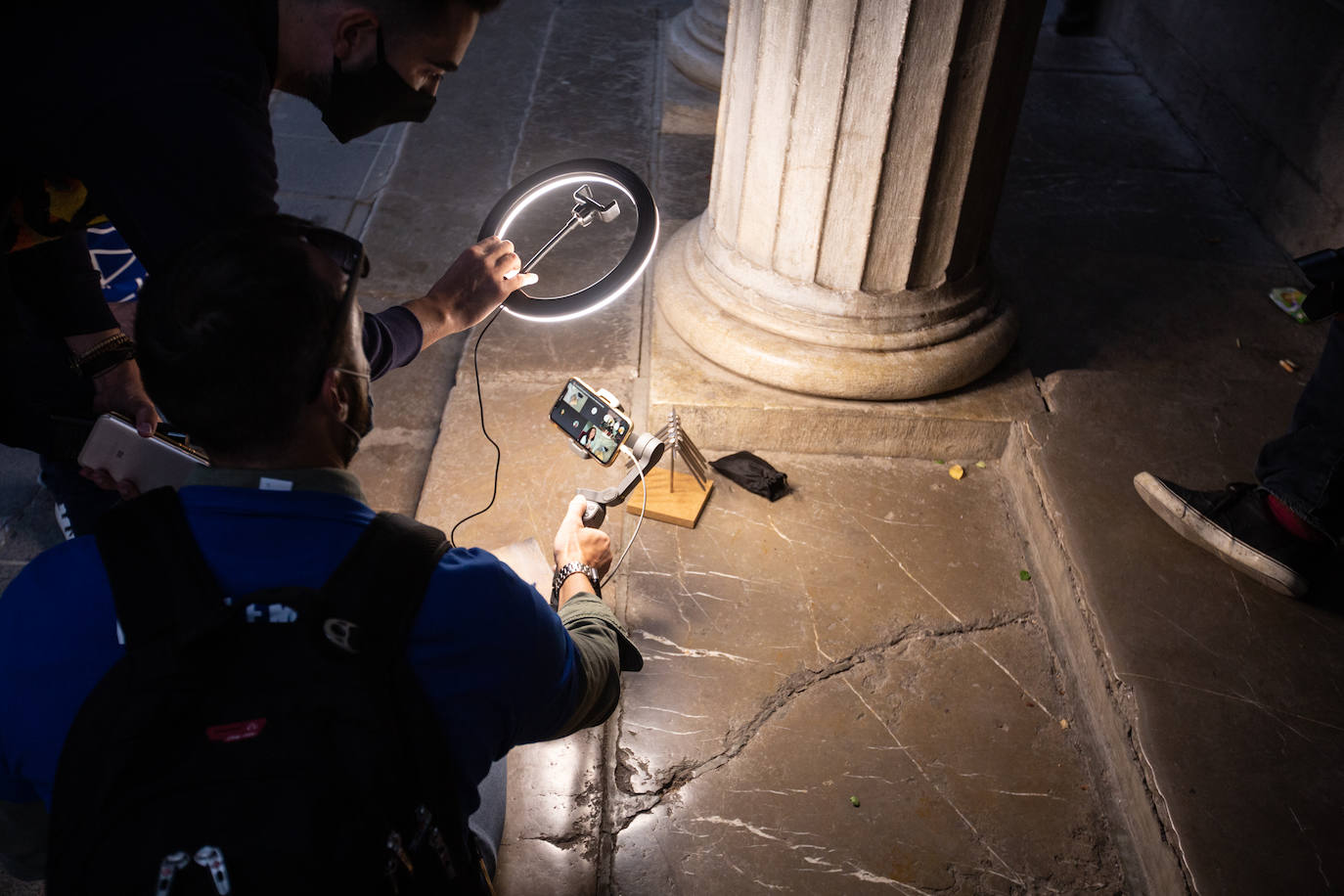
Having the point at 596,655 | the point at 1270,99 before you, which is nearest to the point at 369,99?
the point at 596,655

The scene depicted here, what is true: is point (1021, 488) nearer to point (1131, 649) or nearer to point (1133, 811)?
point (1131, 649)

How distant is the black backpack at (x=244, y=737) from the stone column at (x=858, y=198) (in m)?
2.05

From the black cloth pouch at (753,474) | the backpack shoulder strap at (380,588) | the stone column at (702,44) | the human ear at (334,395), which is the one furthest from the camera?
the stone column at (702,44)

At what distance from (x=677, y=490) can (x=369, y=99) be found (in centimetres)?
155

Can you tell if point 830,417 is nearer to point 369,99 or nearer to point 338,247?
point 369,99

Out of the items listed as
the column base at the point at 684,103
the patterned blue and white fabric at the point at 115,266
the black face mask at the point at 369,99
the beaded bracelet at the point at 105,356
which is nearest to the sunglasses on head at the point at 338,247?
the black face mask at the point at 369,99

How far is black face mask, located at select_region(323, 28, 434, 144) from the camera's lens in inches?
72.9

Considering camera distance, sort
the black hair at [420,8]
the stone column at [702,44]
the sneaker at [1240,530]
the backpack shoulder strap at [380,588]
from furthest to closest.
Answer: the stone column at [702,44], the sneaker at [1240,530], the black hair at [420,8], the backpack shoulder strap at [380,588]

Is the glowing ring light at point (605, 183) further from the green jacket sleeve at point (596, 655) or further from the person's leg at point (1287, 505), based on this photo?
the person's leg at point (1287, 505)

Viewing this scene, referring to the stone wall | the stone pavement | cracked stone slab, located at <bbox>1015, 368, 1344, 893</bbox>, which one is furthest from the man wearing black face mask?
the stone wall

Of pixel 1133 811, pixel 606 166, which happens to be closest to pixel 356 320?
pixel 606 166

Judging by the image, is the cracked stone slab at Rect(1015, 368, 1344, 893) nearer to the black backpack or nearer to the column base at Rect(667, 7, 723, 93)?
the black backpack

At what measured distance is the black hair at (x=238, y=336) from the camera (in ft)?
4.12

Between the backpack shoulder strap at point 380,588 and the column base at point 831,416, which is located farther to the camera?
the column base at point 831,416
